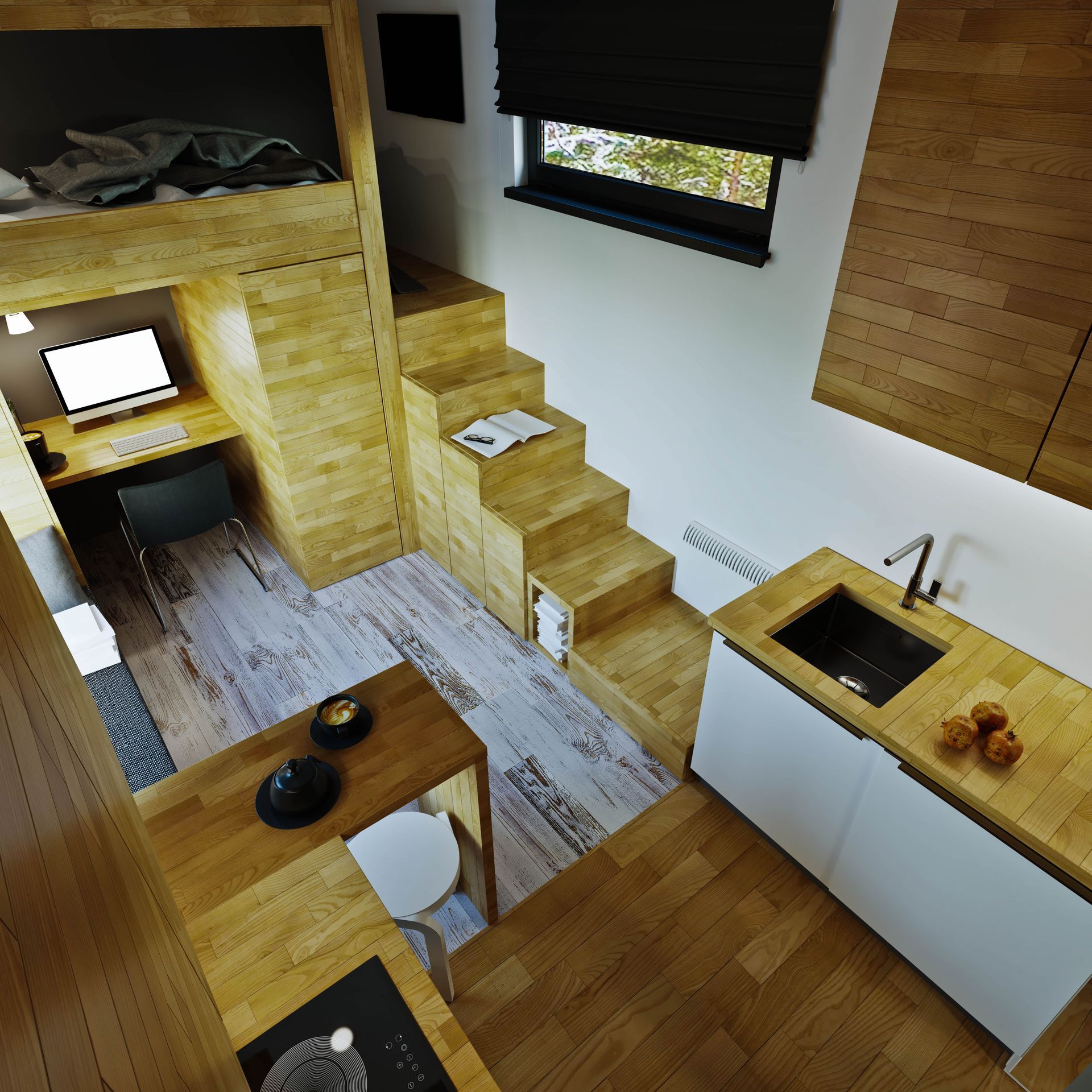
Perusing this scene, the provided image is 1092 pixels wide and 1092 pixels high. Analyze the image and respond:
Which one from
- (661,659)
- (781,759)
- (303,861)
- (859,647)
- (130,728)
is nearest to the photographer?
(303,861)

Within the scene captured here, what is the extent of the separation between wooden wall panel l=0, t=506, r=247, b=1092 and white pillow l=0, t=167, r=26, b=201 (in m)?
3.01

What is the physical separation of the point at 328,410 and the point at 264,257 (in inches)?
29.1

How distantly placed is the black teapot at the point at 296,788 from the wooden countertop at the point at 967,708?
1.32 m

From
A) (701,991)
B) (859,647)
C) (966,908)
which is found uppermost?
(859,647)

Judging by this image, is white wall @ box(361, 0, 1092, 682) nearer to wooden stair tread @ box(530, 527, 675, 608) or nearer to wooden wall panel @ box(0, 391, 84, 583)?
wooden stair tread @ box(530, 527, 675, 608)

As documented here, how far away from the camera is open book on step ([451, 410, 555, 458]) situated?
3.56 meters

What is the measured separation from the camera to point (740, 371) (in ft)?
9.33

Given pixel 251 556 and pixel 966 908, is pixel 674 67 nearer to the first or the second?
pixel 966 908

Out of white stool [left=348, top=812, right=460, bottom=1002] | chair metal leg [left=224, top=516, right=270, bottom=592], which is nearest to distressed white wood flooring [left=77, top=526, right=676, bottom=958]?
chair metal leg [left=224, top=516, right=270, bottom=592]

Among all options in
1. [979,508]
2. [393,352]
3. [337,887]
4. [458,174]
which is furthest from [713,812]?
[458,174]

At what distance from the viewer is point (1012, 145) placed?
185 centimetres

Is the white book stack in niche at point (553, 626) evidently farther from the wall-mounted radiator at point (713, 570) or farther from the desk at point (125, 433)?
the desk at point (125, 433)

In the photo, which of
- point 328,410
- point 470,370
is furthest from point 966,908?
point 328,410

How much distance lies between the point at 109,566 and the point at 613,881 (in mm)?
3213
